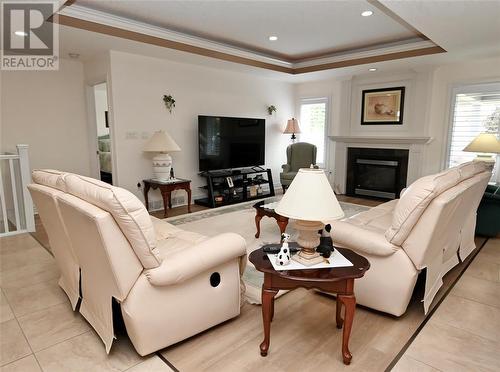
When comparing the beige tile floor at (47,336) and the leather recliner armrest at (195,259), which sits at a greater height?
the leather recliner armrest at (195,259)

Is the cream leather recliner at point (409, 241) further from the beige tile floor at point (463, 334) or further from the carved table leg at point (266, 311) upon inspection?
the carved table leg at point (266, 311)

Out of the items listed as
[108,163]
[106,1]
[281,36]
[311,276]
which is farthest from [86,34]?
[311,276]

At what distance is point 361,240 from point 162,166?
3.48 meters

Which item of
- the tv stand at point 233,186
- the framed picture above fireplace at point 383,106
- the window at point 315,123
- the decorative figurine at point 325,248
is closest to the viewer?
the decorative figurine at point 325,248

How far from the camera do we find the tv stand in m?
5.61

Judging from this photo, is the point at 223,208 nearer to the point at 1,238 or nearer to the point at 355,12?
the point at 1,238

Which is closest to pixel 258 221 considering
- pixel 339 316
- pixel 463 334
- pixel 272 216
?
pixel 272 216

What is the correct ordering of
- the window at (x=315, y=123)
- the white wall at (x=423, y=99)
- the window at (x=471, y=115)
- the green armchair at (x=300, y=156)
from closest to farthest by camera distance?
the window at (x=471, y=115) < the white wall at (x=423, y=99) < the green armchair at (x=300, y=156) < the window at (x=315, y=123)

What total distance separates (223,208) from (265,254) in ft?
11.4

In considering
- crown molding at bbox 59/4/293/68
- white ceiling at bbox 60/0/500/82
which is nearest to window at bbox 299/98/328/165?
white ceiling at bbox 60/0/500/82

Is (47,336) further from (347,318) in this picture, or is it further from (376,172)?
(376,172)

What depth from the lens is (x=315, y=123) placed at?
24.0 feet

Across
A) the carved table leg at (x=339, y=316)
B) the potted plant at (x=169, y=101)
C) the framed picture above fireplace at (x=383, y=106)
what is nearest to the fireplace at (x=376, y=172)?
the framed picture above fireplace at (x=383, y=106)

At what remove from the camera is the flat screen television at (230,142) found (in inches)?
223
